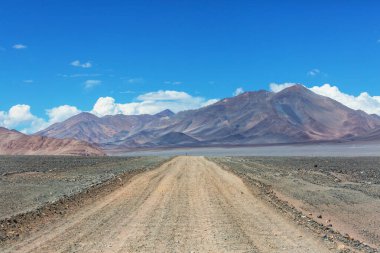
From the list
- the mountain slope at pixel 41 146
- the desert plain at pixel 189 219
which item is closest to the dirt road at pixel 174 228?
the desert plain at pixel 189 219

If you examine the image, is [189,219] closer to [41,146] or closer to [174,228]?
[174,228]

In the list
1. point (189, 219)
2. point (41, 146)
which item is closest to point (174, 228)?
point (189, 219)

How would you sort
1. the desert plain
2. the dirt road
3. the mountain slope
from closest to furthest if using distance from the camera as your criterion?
the dirt road, the desert plain, the mountain slope

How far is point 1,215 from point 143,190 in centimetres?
758

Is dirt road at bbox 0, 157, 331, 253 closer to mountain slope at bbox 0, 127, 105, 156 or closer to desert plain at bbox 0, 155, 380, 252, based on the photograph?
desert plain at bbox 0, 155, 380, 252

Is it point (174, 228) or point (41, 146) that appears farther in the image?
point (41, 146)

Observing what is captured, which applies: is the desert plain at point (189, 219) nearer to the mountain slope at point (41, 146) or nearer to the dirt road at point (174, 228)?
the dirt road at point (174, 228)

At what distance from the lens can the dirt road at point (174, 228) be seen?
34.7 feet

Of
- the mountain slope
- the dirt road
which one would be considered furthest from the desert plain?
the mountain slope

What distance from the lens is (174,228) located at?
12516mm

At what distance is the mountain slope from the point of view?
443 ft

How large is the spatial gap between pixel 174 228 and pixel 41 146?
457ft

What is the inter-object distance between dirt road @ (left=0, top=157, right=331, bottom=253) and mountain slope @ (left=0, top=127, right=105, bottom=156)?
376 ft

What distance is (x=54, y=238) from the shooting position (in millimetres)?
11461
